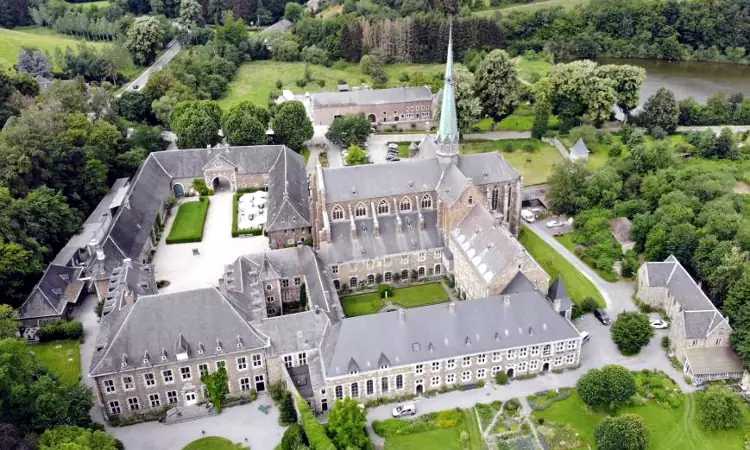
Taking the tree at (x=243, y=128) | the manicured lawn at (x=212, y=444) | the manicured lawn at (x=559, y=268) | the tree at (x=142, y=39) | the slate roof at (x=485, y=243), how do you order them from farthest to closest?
the tree at (x=142, y=39) < the tree at (x=243, y=128) < the manicured lawn at (x=559, y=268) < the slate roof at (x=485, y=243) < the manicured lawn at (x=212, y=444)

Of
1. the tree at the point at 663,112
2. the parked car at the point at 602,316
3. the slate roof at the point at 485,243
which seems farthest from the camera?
the tree at the point at 663,112

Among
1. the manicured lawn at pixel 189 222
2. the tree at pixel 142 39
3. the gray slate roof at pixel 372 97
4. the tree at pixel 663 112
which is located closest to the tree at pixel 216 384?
the manicured lawn at pixel 189 222

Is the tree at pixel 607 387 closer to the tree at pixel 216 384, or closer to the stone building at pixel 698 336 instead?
the stone building at pixel 698 336

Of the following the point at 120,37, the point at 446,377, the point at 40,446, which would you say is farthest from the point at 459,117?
the point at 120,37

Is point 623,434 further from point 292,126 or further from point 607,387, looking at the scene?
point 292,126

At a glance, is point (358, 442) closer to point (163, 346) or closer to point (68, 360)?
point (163, 346)

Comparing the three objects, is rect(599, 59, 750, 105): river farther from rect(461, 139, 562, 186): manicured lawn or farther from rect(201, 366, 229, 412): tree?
rect(201, 366, 229, 412): tree

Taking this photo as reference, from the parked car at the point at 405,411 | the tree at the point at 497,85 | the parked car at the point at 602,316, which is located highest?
the tree at the point at 497,85

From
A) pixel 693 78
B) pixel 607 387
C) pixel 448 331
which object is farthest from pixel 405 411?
pixel 693 78
